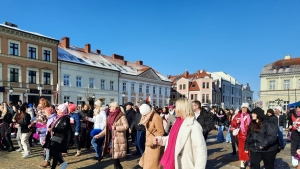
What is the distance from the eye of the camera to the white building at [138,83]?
43.0 m

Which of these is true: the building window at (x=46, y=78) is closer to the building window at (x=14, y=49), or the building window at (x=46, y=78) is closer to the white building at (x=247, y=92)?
the building window at (x=14, y=49)

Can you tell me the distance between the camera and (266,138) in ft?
15.8

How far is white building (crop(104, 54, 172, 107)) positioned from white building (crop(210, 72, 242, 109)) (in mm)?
19042

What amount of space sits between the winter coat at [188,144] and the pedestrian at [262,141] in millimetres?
2430

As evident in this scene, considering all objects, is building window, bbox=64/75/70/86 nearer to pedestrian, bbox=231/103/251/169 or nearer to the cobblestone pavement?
the cobblestone pavement

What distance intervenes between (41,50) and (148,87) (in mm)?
23201

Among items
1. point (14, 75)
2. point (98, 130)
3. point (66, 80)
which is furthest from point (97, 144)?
point (66, 80)

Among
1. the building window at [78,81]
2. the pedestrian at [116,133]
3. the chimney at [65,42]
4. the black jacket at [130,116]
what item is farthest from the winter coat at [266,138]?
the chimney at [65,42]

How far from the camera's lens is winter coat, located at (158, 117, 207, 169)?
3.08 m

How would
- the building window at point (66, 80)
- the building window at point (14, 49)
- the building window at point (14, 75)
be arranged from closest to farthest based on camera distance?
the building window at point (14, 49)
the building window at point (14, 75)
the building window at point (66, 80)

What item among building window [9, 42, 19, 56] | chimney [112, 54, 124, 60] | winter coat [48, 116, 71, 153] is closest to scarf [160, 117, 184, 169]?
winter coat [48, 116, 71, 153]

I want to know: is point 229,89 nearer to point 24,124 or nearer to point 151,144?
point 24,124

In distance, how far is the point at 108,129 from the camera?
20.2 ft

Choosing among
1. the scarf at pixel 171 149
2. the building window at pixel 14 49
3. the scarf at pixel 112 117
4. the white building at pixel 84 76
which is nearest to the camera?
the scarf at pixel 171 149
